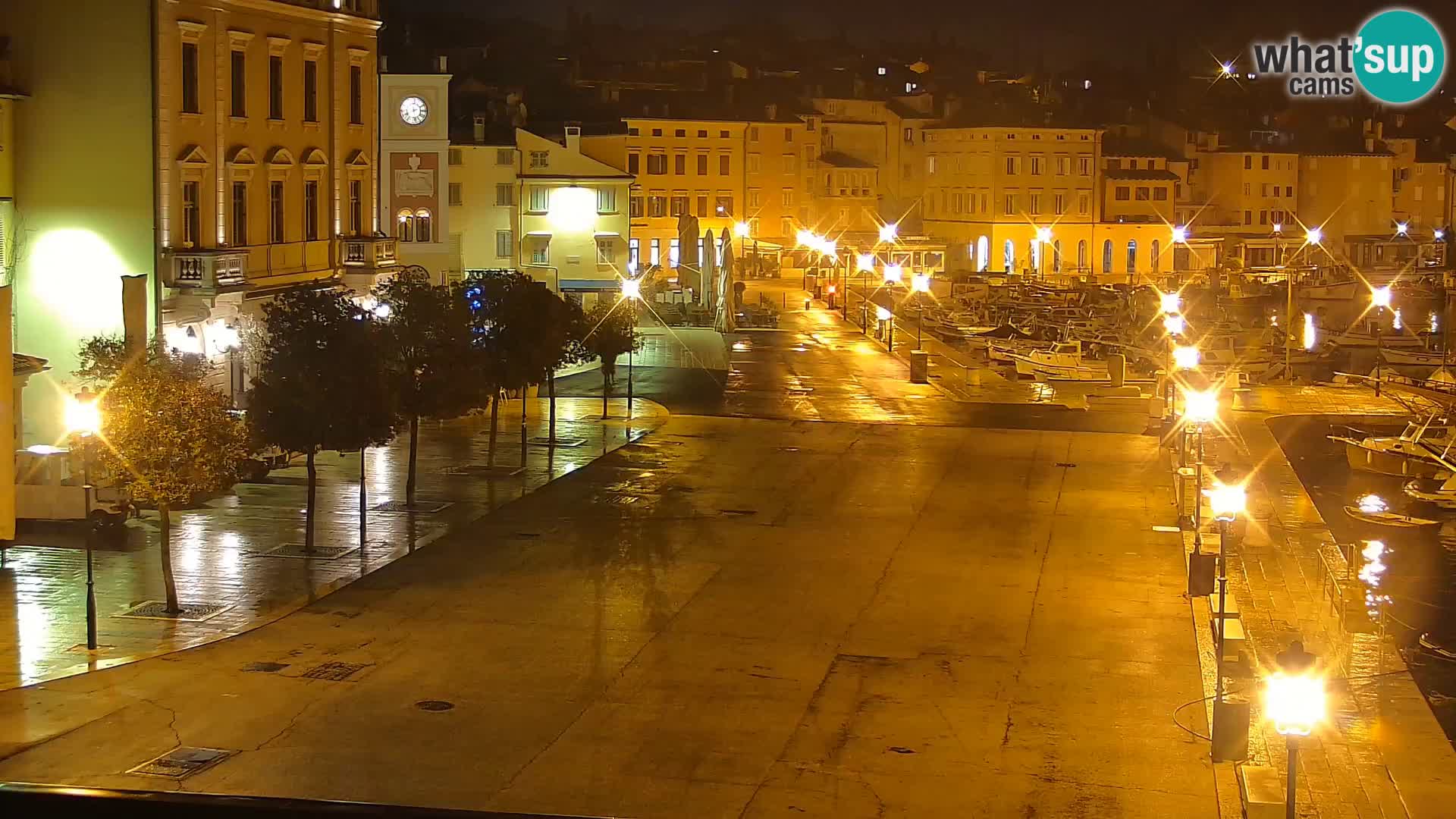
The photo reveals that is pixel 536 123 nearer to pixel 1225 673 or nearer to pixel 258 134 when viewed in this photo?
pixel 258 134

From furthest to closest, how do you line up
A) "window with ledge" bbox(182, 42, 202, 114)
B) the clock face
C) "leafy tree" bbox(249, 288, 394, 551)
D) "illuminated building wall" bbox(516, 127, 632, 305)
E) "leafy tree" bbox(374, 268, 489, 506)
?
"illuminated building wall" bbox(516, 127, 632, 305) → the clock face → "window with ledge" bbox(182, 42, 202, 114) → "leafy tree" bbox(374, 268, 489, 506) → "leafy tree" bbox(249, 288, 394, 551)

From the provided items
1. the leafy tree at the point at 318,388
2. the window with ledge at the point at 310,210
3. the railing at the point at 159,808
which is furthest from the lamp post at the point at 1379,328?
the railing at the point at 159,808

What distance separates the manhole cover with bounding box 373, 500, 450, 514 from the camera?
28.5 m

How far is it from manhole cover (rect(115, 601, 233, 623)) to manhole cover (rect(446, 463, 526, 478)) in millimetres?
11265

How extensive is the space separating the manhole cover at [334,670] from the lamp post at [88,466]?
2443mm

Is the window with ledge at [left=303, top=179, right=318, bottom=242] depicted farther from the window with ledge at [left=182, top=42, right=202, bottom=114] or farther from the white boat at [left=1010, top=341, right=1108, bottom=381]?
the white boat at [left=1010, top=341, right=1108, bottom=381]

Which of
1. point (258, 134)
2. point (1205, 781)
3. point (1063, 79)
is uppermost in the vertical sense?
point (1063, 79)

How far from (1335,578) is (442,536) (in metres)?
13.1

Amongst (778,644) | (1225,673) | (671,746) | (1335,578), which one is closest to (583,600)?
(778,644)

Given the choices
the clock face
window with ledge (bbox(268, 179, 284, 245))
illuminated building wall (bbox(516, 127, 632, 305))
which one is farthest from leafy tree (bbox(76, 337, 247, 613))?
illuminated building wall (bbox(516, 127, 632, 305))

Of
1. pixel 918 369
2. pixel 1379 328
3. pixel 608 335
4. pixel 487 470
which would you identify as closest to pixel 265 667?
pixel 487 470

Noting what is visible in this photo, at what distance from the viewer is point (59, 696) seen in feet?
56.6

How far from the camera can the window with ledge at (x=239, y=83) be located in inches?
1423

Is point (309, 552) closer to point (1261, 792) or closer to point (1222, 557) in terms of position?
point (1222, 557)
